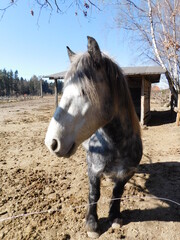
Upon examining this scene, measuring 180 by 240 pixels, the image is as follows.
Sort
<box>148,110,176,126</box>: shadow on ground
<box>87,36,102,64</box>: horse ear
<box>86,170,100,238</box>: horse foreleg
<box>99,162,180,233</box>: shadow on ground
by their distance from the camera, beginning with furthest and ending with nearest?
<box>148,110,176,126</box>: shadow on ground < <box>99,162,180,233</box>: shadow on ground < <box>86,170,100,238</box>: horse foreleg < <box>87,36,102,64</box>: horse ear

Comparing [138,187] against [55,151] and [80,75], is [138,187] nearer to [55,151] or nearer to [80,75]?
[55,151]

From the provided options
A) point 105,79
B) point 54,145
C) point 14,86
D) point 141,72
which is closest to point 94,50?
point 105,79

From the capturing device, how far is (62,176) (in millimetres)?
3229

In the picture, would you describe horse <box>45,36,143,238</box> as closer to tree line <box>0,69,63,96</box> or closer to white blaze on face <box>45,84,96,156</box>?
white blaze on face <box>45,84,96,156</box>

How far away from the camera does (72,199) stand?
8.20ft

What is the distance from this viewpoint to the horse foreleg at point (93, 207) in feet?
6.00

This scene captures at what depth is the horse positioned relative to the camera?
111 cm

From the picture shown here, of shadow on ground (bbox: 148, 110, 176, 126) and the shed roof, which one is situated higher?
the shed roof

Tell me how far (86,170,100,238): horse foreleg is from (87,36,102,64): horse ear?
4.02 feet

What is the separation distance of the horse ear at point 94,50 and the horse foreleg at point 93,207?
1.23 m

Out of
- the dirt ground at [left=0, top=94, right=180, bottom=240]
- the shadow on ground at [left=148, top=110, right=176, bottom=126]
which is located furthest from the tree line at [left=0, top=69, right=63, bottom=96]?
the dirt ground at [left=0, top=94, right=180, bottom=240]

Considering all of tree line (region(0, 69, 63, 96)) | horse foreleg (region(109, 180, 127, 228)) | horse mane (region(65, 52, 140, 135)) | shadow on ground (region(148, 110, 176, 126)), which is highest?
tree line (region(0, 69, 63, 96))

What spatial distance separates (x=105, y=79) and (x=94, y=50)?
23 cm

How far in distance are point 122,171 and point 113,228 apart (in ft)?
2.48
